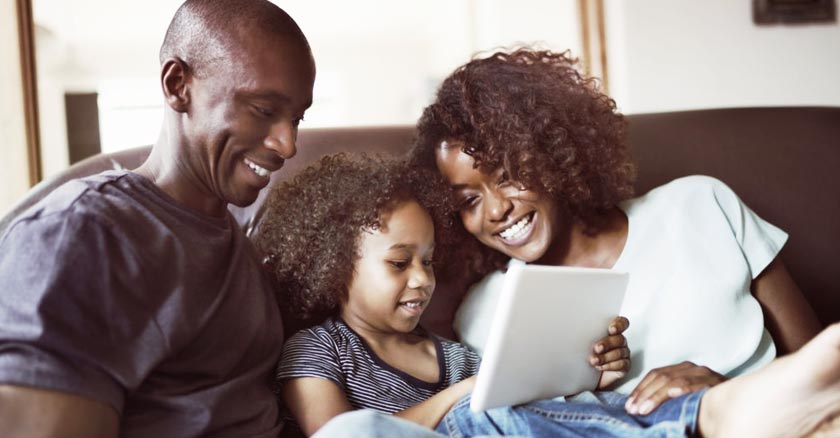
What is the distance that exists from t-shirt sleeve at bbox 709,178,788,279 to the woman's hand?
0.91 feet

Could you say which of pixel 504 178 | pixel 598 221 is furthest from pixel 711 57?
pixel 504 178

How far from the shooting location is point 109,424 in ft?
3.01

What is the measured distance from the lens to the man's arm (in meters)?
0.85

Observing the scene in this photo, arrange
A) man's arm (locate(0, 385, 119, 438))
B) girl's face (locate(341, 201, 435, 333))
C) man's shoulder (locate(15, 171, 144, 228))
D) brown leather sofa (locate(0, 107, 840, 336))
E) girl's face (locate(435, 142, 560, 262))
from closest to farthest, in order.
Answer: man's arm (locate(0, 385, 119, 438))
man's shoulder (locate(15, 171, 144, 228))
girl's face (locate(341, 201, 435, 333))
girl's face (locate(435, 142, 560, 262))
brown leather sofa (locate(0, 107, 840, 336))

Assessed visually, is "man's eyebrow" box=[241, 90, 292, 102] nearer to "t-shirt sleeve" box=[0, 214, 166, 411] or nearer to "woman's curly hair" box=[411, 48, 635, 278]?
"t-shirt sleeve" box=[0, 214, 166, 411]

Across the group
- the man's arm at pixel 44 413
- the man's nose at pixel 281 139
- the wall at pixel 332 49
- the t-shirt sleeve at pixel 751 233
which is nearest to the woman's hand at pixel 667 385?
the t-shirt sleeve at pixel 751 233

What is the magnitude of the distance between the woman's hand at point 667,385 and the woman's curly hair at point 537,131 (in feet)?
1.42

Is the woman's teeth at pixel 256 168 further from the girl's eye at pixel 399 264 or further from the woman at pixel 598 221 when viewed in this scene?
the woman at pixel 598 221

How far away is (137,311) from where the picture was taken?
100 centimetres

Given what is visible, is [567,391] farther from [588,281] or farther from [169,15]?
[169,15]

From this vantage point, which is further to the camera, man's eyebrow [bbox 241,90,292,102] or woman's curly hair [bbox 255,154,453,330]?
woman's curly hair [bbox 255,154,453,330]

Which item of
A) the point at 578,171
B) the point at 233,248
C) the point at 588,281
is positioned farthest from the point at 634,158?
the point at 233,248

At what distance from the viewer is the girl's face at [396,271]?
1428mm

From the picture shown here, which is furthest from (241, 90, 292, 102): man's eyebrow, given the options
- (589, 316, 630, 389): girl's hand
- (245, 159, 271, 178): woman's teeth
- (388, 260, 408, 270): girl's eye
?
(589, 316, 630, 389): girl's hand
